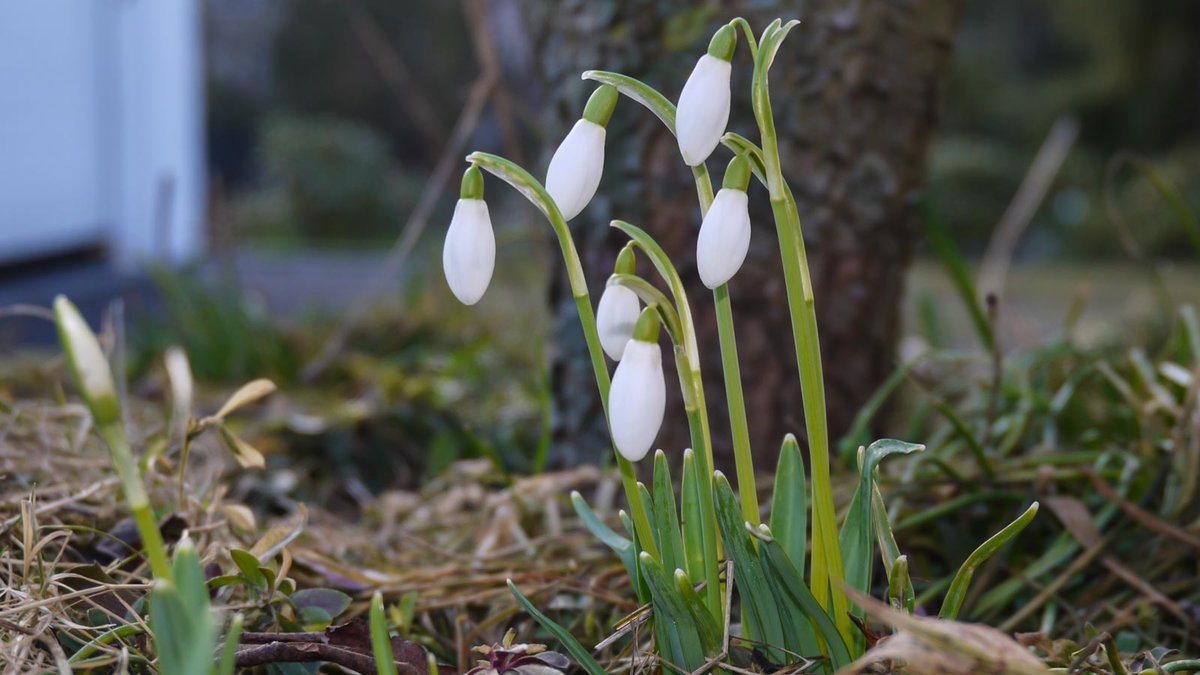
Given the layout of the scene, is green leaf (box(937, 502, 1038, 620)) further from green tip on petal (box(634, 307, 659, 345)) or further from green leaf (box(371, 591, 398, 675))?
green leaf (box(371, 591, 398, 675))

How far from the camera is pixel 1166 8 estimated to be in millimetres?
9938

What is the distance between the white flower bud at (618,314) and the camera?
2.41 feet

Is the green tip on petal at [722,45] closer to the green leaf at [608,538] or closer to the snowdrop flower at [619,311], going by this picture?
the snowdrop flower at [619,311]

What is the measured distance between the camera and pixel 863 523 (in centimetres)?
77

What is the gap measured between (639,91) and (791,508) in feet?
1.12

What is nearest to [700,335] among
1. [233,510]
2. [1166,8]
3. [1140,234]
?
[233,510]

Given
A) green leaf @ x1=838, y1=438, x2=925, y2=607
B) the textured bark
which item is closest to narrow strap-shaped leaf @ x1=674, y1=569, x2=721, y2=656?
green leaf @ x1=838, y1=438, x2=925, y2=607

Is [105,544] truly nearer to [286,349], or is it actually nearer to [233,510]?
[233,510]

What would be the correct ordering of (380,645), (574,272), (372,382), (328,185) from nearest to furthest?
(380,645) < (574,272) < (372,382) < (328,185)

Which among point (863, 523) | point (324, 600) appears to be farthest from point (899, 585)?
point (324, 600)

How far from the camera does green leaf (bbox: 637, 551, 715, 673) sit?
717 millimetres

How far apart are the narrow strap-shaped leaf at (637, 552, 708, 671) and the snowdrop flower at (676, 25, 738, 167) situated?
0.90 feet

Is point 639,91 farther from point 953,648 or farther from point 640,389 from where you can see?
point 953,648

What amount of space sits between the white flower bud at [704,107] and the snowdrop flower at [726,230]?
0.08 feet
